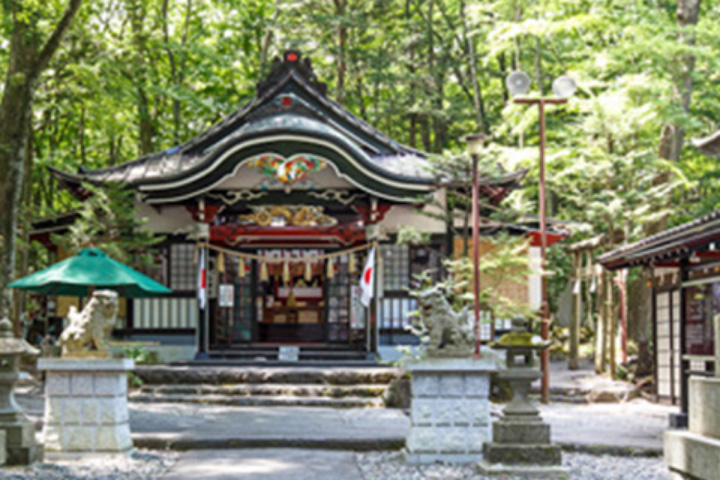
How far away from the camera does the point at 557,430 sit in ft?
42.8

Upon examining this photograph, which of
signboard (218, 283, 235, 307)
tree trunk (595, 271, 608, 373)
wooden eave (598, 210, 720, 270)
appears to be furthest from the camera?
signboard (218, 283, 235, 307)

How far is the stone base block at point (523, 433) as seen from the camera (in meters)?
9.65

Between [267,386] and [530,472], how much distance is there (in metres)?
8.37

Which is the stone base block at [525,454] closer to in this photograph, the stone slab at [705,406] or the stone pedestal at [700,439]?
the stone pedestal at [700,439]

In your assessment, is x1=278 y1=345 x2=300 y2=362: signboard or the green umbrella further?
x1=278 y1=345 x2=300 y2=362: signboard

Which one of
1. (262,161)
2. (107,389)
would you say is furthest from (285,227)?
(107,389)

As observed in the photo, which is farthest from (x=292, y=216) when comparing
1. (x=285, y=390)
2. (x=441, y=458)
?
(x=441, y=458)

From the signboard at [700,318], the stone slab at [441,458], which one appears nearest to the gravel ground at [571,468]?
the stone slab at [441,458]

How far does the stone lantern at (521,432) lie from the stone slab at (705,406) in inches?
158

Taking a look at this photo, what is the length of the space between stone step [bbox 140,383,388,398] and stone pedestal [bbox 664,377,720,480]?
1110cm

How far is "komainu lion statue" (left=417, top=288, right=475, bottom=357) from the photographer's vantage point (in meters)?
10.5

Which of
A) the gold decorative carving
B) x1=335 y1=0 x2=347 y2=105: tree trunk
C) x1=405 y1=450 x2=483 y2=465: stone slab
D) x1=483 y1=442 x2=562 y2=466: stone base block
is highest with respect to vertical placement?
x1=335 y1=0 x2=347 y2=105: tree trunk

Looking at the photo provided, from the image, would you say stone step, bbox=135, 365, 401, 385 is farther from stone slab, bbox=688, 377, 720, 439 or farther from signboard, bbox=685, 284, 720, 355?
stone slab, bbox=688, 377, 720, 439

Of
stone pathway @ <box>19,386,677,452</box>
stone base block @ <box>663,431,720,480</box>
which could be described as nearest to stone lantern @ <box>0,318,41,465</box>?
stone pathway @ <box>19,386,677,452</box>
